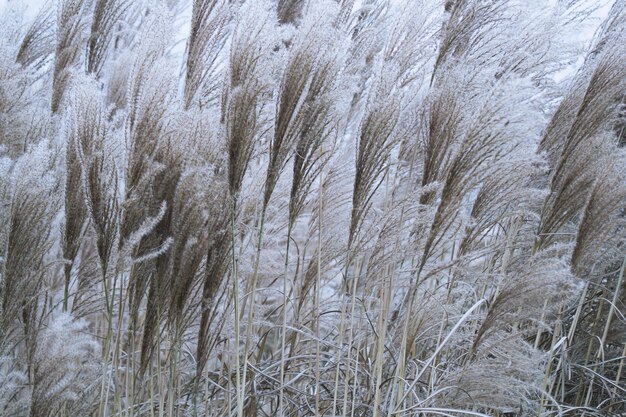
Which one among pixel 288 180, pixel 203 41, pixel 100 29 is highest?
pixel 100 29

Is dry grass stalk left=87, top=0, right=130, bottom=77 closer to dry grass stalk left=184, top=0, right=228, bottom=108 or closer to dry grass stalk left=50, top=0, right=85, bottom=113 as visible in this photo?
dry grass stalk left=50, top=0, right=85, bottom=113

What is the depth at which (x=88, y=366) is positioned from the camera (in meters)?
2.04

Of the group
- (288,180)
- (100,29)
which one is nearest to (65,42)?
(100,29)

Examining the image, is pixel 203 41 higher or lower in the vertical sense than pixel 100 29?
lower

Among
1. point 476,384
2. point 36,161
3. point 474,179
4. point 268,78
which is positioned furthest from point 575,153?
point 36,161

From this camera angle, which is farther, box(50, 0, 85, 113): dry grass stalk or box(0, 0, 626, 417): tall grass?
box(50, 0, 85, 113): dry grass stalk

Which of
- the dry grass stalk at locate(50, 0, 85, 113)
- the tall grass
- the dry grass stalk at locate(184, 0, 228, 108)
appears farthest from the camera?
the dry grass stalk at locate(50, 0, 85, 113)

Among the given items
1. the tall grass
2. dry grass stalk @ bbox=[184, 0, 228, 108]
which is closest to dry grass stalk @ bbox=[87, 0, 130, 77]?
the tall grass

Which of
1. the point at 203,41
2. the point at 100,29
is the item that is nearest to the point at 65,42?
the point at 100,29

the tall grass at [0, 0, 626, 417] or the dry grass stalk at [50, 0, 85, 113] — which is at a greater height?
the dry grass stalk at [50, 0, 85, 113]

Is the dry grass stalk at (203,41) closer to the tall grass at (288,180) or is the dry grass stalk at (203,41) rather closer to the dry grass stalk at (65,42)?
the tall grass at (288,180)

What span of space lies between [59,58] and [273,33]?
45.8 inches

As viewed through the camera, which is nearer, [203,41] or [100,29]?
[203,41]

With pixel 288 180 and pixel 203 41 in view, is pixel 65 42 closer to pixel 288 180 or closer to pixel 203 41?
pixel 203 41
